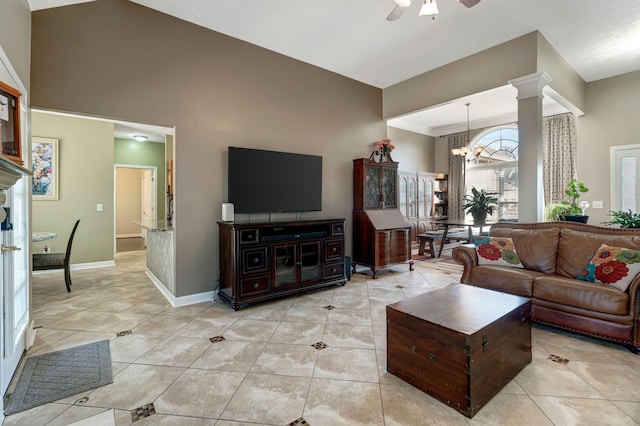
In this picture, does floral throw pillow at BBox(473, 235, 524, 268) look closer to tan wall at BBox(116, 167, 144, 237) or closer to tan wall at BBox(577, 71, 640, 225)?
tan wall at BBox(577, 71, 640, 225)

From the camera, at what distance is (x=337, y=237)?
167 inches

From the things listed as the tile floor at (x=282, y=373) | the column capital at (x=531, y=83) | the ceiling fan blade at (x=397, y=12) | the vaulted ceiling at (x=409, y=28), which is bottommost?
the tile floor at (x=282, y=373)

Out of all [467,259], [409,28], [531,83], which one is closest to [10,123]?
[409,28]

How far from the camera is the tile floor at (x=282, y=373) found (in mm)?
1702

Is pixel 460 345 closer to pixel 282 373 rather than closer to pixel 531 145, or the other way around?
pixel 282 373

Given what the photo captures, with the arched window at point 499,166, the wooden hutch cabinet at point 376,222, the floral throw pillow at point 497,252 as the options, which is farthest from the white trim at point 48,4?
the arched window at point 499,166

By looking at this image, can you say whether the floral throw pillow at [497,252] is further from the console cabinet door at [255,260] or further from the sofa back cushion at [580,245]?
the console cabinet door at [255,260]

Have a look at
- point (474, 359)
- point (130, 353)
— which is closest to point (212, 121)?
point (130, 353)

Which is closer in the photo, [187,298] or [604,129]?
[187,298]

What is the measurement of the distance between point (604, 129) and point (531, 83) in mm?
2662

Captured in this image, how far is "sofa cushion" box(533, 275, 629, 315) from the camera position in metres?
2.45

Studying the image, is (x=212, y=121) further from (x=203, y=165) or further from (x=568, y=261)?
(x=568, y=261)

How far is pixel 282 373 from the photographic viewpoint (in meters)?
2.13

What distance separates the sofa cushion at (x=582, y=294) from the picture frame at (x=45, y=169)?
23.1 ft
